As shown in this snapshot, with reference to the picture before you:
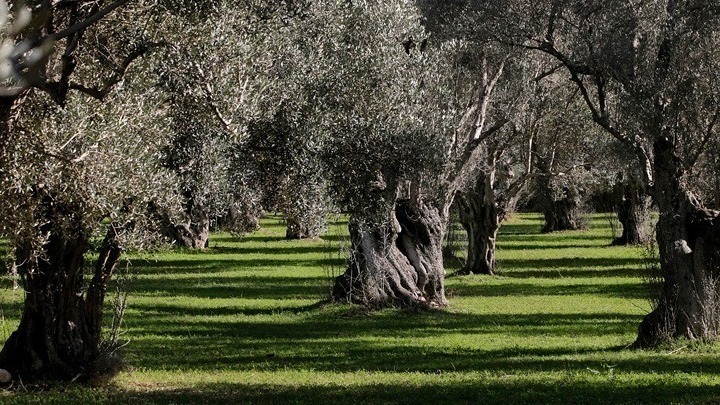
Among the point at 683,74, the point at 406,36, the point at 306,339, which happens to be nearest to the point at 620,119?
the point at 683,74

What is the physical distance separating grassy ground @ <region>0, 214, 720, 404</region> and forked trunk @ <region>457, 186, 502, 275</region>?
0.93 metres

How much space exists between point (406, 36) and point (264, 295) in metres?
10.6

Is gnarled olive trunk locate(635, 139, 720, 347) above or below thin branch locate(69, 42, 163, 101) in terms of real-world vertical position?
below

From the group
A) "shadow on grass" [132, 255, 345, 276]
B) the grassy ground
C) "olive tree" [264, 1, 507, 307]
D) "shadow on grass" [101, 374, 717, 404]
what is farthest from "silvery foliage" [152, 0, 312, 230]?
"shadow on grass" [132, 255, 345, 276]

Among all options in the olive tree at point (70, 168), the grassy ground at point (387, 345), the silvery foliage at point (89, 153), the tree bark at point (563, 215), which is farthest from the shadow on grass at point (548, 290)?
the tree bark at point (563, 215)

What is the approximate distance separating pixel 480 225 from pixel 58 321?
23.6 metres

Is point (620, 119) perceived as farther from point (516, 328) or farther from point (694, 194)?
point (516, 328)

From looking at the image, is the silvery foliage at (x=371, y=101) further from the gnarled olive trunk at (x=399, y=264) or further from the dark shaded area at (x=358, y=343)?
the gnarled olive trunk at (x=399, y=264)

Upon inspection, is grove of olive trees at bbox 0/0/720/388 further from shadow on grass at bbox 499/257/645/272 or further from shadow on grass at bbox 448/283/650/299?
shadow on grass at bbox 499/257/645/272

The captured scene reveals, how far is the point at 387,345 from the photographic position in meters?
21.0

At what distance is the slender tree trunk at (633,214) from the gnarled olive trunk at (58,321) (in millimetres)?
34455

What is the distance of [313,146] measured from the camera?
15945mm

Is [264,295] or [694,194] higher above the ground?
[694,194]

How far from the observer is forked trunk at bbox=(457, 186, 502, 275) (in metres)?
36.9
